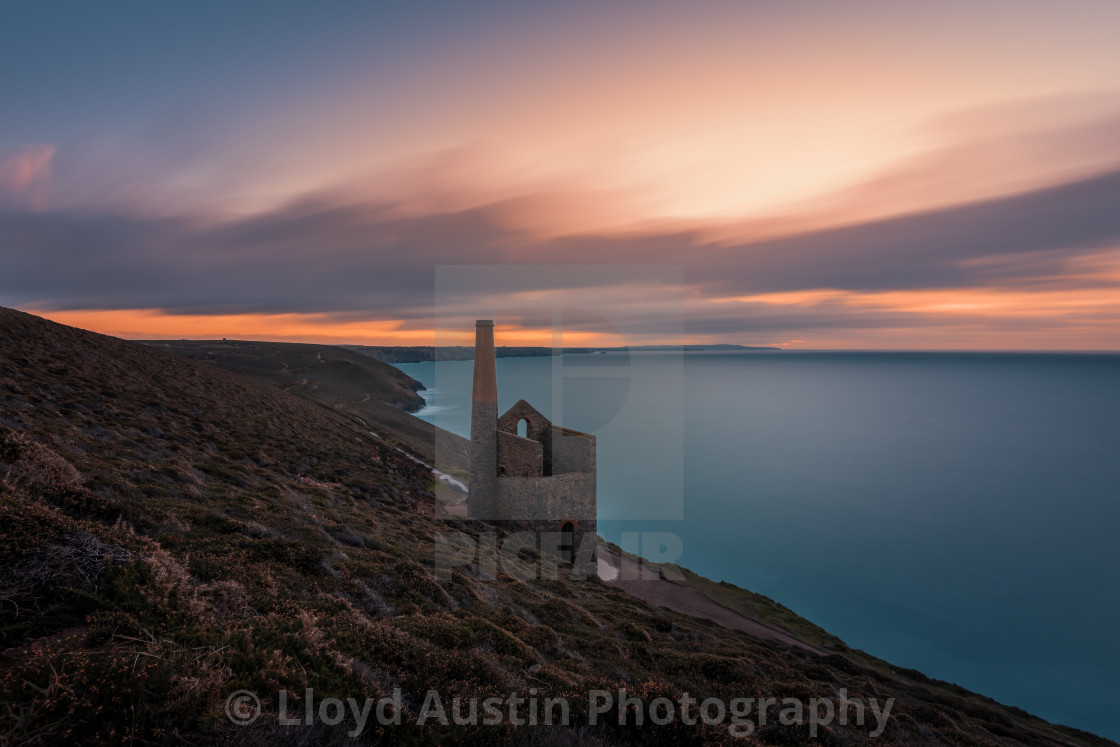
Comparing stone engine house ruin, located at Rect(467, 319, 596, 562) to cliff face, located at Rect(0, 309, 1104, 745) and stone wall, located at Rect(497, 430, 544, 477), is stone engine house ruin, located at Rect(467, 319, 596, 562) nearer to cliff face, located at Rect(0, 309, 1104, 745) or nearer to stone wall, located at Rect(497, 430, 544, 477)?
stone wall, located at Rect(497, 430, 544, 477)

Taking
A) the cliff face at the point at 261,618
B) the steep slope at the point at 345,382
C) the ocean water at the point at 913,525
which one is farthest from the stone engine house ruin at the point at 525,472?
the steep slope at the point at 345,382

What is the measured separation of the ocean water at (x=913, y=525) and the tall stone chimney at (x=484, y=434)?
40.1 ft

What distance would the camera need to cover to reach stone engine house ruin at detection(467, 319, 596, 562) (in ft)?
68.2

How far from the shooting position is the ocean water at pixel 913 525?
32.6m

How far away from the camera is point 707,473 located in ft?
220

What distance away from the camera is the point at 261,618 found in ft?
19.3

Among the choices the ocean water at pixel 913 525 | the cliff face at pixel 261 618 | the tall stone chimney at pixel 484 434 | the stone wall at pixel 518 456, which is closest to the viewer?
the cliff face at pixel 261 618

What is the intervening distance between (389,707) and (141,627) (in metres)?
2.65

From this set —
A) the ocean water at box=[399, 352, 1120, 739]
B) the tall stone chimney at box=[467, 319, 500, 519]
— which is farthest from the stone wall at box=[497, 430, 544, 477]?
the ocean water at box=[399, 352, 1120, 739]

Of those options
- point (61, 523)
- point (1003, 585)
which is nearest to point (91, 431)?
point (61, 523)

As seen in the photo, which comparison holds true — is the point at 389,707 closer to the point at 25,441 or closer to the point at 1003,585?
the point at 25,441

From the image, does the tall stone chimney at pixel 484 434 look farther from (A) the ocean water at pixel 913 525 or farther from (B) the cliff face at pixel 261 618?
(A) the ocean water at pixel 913 525

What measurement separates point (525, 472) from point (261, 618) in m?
15.3

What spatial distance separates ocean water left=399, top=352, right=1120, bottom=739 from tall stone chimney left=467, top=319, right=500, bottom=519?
12237 millimetres
